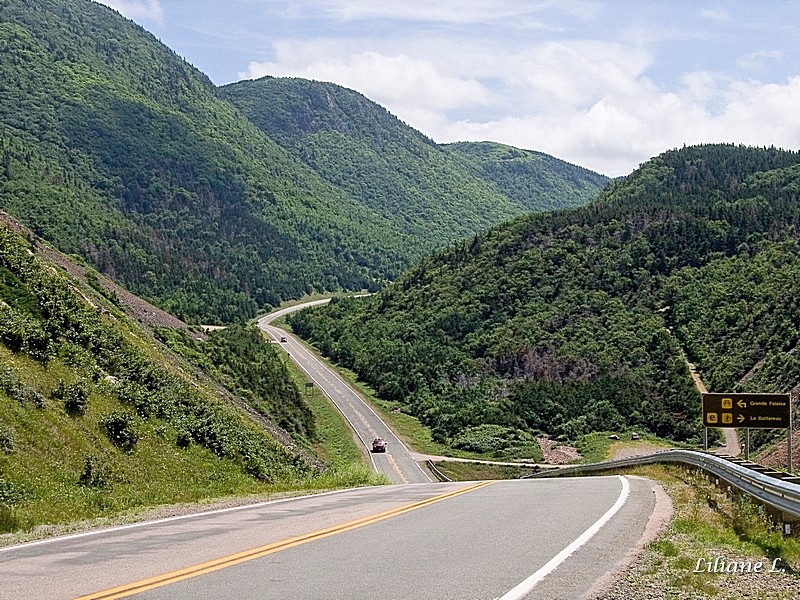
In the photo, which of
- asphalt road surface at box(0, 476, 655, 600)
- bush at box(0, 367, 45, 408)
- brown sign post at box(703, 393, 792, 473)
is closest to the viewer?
asphalt road surface at box(0, 476, 655, 600)

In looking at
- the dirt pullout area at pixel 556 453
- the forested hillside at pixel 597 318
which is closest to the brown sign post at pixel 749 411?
the forested hillside at pixel 597 318

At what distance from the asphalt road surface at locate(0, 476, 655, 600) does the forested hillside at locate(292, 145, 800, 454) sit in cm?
5773

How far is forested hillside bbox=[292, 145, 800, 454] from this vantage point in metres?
84.9

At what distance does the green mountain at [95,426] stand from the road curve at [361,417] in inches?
1199

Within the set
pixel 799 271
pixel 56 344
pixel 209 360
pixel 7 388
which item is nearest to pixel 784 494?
pixel 7 388

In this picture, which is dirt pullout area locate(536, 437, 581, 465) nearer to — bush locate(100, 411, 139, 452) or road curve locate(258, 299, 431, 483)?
road curve locate(258, 299, 431, 483)

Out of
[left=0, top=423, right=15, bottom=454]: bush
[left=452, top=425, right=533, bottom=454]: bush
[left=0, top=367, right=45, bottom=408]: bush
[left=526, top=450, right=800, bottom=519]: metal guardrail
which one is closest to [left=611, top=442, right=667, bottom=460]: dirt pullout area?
[left=452, top=425, right=533, bottom=454]: bush

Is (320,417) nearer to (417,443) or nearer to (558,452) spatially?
(417,443)

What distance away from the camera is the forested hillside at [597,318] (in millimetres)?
84938

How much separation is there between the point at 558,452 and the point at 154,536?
226ft

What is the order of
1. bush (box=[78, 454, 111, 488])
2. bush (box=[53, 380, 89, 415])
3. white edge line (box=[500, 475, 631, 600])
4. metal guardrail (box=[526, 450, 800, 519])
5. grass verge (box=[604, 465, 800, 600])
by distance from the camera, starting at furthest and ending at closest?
bush (box=[53, 380, 89, 415]), bush (box=[78, 454, 111, 488]), metal guardrail (box=[526, 450, 800, 519]), grass verge (box=[604, 465, 800, 600]), white edge line (box=[500, 475, 631, 600])

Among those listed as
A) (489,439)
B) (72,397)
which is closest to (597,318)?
(489,439)

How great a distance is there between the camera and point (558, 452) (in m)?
78.2

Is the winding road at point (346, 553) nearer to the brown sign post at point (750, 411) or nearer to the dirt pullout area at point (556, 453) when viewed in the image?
the brown sign post at point (750, 411)
